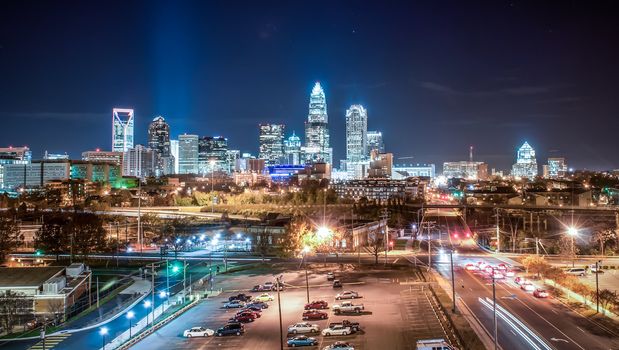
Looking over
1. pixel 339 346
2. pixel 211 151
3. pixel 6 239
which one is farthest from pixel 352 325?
pixel 211 151

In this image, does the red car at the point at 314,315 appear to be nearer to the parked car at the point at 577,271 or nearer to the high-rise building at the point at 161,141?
the parked car at the point at 577,271

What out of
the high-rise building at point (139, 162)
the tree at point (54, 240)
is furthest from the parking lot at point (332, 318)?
the high-rise building at point (139, 162)

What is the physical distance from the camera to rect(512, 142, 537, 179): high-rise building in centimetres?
14888

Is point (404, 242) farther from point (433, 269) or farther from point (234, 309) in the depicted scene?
point (234, 309)

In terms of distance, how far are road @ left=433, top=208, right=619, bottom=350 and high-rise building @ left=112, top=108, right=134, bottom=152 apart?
369 feet

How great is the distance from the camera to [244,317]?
535 inches

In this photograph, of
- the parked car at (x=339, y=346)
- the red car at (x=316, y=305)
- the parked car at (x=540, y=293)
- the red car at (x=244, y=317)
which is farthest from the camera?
the parked car at (x=540, y=293)

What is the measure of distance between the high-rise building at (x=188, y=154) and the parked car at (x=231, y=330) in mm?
126959

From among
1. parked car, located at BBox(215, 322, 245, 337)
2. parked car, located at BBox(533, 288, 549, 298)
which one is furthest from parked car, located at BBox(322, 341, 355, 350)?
parked car, located at BBox(533, 288, 549, 298)

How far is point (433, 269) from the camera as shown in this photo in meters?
21.1

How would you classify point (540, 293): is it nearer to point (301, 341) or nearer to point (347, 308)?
point (347, 308)

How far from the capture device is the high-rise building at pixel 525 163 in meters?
149

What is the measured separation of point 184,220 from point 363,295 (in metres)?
25.6

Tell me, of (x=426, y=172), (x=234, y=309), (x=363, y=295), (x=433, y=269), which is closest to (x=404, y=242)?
(x=433, y=269)
